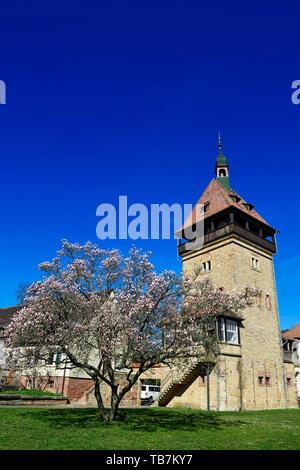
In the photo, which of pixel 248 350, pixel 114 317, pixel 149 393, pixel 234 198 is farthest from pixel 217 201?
pixel 114 317

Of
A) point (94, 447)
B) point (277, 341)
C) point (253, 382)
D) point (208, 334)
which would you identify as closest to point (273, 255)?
point (277, 341)

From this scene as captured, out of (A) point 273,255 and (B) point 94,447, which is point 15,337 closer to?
(B) point 94,447

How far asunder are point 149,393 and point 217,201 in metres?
21.3

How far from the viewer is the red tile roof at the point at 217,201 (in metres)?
38.7

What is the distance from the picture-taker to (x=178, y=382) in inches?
1240

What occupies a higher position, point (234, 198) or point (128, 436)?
point (234, 198)

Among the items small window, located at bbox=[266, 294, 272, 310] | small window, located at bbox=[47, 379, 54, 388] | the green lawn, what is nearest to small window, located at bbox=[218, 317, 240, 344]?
small window, located at bbox=[266, 294, 272, 310]

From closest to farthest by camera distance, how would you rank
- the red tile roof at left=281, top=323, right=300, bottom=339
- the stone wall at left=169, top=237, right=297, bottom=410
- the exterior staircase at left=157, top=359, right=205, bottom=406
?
the stone wall at left=169, top=237, right=297, bottom=410, the exterior staircase at left=157, top=359, right=205, bottom=406, the red tile roof at left=281, top=323, right=300, bottom=339

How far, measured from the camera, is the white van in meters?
39.5

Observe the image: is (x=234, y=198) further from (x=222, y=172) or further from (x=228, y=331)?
(x=228, y=331)

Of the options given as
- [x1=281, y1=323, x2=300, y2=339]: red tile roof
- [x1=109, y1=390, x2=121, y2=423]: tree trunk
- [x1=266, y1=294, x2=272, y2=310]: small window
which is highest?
[x1=266, y1=294, x2=272, y2=310]: small window

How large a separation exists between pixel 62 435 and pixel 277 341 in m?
28.5

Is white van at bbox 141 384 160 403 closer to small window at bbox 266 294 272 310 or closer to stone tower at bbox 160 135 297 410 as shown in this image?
stone tower at bbox 160 135 297 410

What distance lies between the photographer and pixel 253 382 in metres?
32.3
